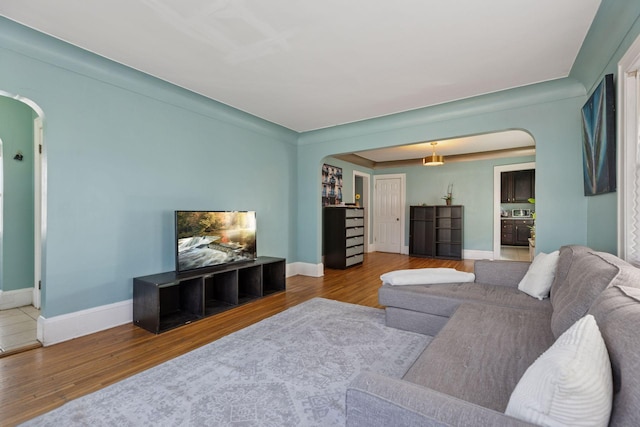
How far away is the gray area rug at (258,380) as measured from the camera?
1.61 meters

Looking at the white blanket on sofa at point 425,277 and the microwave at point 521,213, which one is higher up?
the microwave at point 521,213

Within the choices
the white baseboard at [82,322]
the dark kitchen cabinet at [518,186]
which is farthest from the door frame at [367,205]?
the white baseboard at [82,322]

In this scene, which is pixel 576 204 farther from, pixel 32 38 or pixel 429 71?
pixel 32 38

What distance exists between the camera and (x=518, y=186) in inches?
348

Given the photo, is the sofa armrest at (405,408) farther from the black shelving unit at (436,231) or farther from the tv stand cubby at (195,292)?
the black shelving unit at (436,231)

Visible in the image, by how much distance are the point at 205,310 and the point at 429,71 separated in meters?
3.31

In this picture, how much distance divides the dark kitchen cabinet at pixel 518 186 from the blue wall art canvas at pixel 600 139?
6545 mm

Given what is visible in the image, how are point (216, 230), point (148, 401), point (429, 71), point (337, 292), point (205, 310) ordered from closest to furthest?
point (148, 401)
point (429, 71)
point (205, 310)
point (216, 230)
point (337, 292)

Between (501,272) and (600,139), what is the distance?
4.35ft

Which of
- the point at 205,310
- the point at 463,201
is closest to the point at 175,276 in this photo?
the point at 205,310

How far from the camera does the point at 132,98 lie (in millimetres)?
3021

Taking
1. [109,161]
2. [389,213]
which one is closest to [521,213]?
[389,213]

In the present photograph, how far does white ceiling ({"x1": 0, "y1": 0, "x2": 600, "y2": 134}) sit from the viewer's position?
2.01 m

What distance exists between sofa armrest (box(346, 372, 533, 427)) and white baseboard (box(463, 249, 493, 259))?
6.89 meters
